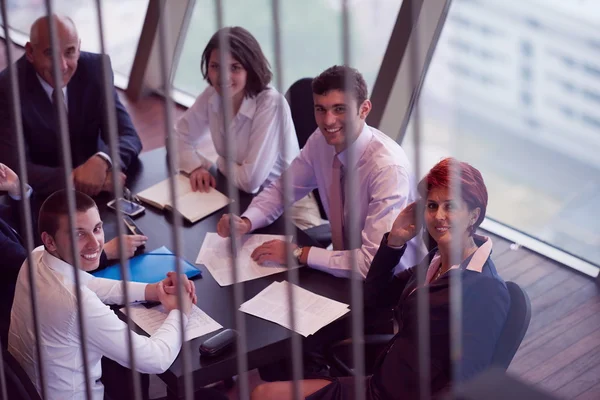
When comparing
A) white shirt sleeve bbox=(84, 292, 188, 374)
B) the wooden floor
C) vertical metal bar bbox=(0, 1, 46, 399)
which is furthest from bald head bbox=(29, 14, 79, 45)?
vertical metal bar bbox=(0, 1, 46, 399)

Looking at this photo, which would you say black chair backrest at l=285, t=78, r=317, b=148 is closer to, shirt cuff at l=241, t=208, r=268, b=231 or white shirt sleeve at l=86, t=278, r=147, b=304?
shirt cuff at l=241, t=208, r=268, b=231

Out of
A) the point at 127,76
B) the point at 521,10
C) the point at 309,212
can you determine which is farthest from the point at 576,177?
the point at 127,76

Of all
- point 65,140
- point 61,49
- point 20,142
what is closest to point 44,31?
point 61,49

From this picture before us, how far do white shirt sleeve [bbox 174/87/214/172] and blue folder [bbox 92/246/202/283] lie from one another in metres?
0.74

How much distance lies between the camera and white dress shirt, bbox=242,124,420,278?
2668mm

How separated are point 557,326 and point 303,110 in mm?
1499

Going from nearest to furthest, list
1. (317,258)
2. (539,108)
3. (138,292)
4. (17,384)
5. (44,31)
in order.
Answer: (17,384), (138,292), (317,258), (44,31), (539,108)

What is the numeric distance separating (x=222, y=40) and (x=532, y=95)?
10.3ft

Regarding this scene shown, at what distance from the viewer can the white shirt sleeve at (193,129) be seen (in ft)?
11.4

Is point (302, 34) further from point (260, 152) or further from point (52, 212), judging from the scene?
point (52, 212)

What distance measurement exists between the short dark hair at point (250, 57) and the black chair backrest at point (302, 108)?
13 centimetres

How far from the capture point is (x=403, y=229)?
2.46 m

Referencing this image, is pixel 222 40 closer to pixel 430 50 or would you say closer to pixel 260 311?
pixel 260 311

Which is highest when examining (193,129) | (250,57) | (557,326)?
(250,57)
